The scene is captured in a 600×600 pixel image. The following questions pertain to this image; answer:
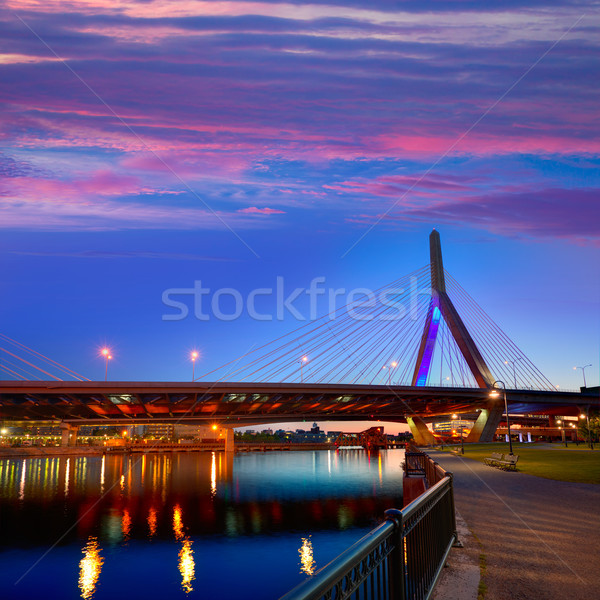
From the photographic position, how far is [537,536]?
11594 millimetres

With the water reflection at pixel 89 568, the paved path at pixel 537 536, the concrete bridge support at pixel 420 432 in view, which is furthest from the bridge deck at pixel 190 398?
the paved path at pixel 537 536

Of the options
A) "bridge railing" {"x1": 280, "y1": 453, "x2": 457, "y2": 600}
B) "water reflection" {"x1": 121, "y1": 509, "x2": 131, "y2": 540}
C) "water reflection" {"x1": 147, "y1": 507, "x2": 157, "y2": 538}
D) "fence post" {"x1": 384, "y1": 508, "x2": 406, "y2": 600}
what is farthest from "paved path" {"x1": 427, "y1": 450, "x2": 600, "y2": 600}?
"water reflection" {"x1": 121, "y1": 509, "x2": 131, "y2": 540}

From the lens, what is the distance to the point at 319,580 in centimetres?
338

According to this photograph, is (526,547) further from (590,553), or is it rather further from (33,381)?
(33,381)

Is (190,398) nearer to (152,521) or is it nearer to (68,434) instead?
(152,521)

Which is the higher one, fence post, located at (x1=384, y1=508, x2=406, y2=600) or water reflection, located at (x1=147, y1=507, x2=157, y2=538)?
fence post, located at (x1=384, y1=508, x2=406, y2=600)

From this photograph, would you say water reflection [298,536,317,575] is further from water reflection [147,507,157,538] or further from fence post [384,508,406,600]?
fence post [384,508,406,600]

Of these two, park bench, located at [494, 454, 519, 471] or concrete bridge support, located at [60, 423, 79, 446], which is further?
concrete bridge support, located at [60, 423, 79, 446]

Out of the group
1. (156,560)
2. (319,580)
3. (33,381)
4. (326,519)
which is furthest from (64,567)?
(33,381)

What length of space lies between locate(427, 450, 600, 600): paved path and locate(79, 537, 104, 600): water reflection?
15085 mm

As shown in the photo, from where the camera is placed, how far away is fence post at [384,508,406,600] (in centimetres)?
521

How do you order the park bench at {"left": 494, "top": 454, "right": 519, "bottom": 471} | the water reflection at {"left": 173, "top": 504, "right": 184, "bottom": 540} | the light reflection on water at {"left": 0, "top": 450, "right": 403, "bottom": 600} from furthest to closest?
1. the park bench at {"left": 494, "top": 454, "right": 519, "bottom": 471}
2. the water reflection at {"left": 173, "top": 504, "right": 184, "bottom": 540}
3. the light reflection on water at {"left": 0, "top": 450, "right": 403, "bottom": 600}

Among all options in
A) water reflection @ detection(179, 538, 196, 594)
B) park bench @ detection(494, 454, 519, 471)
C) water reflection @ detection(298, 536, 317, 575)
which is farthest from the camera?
park bench @ detection(494, 454, 519, 471)

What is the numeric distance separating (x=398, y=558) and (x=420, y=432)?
96828 mm
